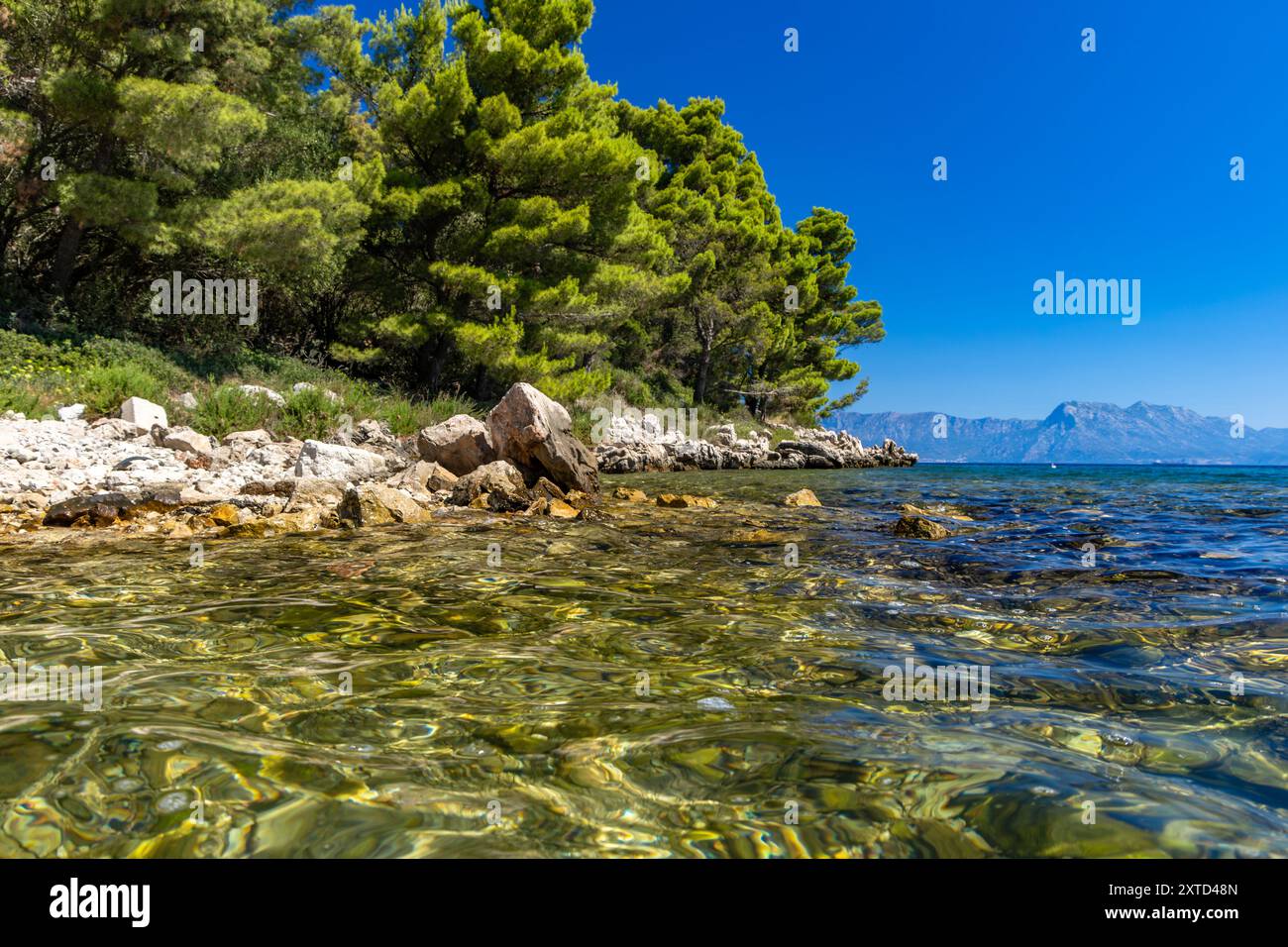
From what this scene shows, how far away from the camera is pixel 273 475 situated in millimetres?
8688

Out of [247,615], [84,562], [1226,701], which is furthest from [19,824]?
[84,562]

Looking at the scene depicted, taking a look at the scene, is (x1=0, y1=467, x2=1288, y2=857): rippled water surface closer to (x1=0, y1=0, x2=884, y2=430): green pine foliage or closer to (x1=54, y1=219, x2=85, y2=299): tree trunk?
(x1=0, y1=0, x2=884, y2=430): green pine foliage

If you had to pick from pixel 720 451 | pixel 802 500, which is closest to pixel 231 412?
pixel 802 500

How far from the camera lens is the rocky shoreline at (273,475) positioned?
6609 mm

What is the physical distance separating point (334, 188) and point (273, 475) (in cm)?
917

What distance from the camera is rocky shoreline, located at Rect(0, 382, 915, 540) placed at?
6.61 metres

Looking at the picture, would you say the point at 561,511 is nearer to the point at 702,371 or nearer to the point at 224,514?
the point at 224,514

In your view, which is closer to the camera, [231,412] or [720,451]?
[231,412]

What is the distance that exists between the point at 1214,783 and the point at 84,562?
6.26 m

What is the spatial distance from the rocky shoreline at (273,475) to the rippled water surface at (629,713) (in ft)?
5.28

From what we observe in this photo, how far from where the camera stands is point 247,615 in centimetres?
348

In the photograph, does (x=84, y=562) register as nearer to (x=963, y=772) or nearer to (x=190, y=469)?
(x=190, y=469)
